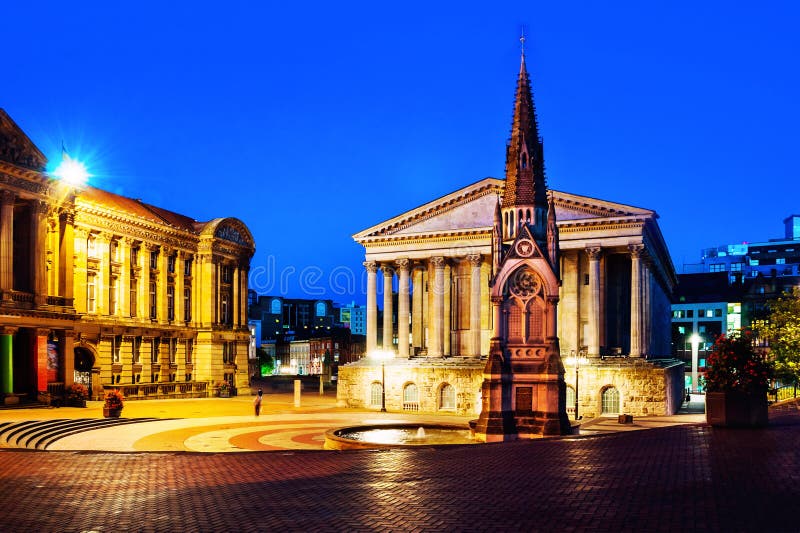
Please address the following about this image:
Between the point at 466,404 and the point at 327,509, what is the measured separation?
48082mm

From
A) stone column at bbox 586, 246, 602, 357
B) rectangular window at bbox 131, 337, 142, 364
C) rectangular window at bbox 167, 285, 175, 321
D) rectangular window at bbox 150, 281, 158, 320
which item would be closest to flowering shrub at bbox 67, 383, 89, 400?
rectangular window at bbox 131, 337, 142, 364

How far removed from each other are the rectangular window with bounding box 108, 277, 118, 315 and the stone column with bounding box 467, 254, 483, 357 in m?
28.1

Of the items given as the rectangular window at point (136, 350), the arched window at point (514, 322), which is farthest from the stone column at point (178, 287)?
the arched window at point (514, 322)

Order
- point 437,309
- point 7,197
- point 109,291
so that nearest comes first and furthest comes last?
point 7,197 < point 109,291 < point 437,309

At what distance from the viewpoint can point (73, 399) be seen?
2092 inches

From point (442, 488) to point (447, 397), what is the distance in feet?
156

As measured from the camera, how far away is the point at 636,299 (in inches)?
2435

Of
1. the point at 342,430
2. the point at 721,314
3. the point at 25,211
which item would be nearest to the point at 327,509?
the point at 342,430

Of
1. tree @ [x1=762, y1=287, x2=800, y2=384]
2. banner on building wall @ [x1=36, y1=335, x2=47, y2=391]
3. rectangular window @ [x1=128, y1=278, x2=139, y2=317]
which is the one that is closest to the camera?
tree @ [x1=762, y1=287, x2=800, y2=384]

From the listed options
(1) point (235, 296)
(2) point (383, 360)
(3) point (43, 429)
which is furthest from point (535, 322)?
(1) point (235, 296)

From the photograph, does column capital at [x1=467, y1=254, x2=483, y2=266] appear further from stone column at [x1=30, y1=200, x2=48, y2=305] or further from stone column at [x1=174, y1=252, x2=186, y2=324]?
stone column at [x1=30, y1=200, x2=48, y2=305]

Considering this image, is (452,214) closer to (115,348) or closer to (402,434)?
(115,348)

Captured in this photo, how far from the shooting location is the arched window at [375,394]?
6694cm

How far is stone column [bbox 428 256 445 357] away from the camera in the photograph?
223 ft
